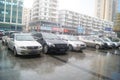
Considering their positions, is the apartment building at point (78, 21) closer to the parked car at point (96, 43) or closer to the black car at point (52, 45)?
the parked car at point (96, 43)

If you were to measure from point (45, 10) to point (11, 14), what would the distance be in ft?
41.2

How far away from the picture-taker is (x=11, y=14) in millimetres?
52156

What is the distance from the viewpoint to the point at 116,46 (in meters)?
18.1

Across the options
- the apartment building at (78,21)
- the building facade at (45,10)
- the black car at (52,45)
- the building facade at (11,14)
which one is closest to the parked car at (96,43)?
the black car at (52,45)

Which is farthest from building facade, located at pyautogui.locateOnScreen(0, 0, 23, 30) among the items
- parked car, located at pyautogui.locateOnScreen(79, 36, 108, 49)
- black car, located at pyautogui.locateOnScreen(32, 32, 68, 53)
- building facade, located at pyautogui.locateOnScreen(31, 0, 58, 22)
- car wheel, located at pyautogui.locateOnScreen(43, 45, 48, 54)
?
car wheel, located at pyautogui.locateOnScreen(43, 45, 48, 54)

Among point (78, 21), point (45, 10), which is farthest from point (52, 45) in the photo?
point (78, 21)

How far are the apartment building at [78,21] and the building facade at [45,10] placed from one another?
4.12 m

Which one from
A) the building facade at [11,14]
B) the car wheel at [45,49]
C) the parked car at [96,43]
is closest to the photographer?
the car wheel at [45,49]

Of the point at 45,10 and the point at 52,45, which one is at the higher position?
the point at 45,10

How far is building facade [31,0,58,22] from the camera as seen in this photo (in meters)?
57.0

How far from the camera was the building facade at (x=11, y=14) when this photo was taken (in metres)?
50.1

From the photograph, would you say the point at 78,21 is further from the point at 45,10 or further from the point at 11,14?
the point at 11,14

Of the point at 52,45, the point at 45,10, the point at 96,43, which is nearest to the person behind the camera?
the point at 52,45

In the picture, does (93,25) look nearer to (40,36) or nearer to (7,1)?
(7,1)
